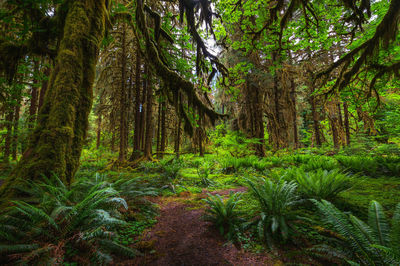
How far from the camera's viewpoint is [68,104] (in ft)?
10.5

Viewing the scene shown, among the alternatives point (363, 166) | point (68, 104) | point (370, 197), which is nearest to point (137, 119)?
point (68, 104)

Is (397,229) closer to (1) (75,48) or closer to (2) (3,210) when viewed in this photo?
(2) (3,210)

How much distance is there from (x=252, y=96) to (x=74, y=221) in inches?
401

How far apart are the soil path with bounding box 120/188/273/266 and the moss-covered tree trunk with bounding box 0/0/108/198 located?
2164 mm

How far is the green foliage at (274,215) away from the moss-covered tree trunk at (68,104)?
11.9 feet

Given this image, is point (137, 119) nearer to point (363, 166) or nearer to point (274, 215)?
point (274, 215)

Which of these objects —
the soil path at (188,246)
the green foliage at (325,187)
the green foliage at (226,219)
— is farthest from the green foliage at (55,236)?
the green foliage at (325,187)

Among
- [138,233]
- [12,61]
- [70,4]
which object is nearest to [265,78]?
[70,4]

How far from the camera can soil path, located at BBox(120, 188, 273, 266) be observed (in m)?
1.90

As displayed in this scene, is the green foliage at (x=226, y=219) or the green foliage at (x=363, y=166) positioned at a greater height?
the green foliage at (x=363, y=166)

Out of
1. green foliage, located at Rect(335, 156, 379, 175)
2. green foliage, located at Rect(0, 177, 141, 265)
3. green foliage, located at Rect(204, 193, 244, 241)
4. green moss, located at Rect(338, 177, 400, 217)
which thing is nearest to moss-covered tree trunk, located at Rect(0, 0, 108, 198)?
green foliage, located at Rect(0, 177, 141, 265)

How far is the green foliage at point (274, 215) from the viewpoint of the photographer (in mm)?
2125

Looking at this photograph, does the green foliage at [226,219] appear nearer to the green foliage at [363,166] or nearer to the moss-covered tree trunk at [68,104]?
the moss-covered tree trunk at [68,104]

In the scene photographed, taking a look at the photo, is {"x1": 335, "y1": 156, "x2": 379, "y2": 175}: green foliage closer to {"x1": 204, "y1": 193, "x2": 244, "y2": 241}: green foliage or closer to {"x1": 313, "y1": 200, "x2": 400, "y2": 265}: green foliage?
{"x1": 313, "y1": 200, "x2": 400, "y2": 265}: green foliage
